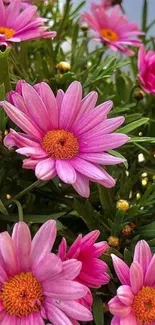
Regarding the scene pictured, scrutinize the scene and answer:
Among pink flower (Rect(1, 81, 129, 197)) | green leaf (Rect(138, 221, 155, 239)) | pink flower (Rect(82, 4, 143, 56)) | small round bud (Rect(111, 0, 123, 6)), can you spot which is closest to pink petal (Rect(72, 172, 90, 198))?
pink flower (Rect(1, 81, 129, 197))

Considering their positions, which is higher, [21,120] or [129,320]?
[21,120]

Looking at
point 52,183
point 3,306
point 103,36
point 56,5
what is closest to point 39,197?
point 52,183

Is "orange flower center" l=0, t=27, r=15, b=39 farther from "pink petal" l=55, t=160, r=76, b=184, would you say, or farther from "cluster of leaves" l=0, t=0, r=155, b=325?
"pink petal" l=55, t=160, r=76, b=184

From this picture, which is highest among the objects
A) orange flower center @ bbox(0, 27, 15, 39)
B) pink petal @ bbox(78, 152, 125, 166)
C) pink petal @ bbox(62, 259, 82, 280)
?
orange flower center @ bbox(0, 27, 15, 39)

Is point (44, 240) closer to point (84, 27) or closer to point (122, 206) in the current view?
point (122, 206)

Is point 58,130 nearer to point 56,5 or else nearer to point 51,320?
point 51,320

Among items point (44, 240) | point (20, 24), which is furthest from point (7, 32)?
point (44, 240)

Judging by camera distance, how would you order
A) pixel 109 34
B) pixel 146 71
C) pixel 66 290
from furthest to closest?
pixel 109 34, pixel 146 71, pixel 66 290
